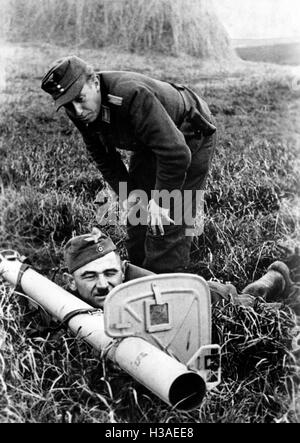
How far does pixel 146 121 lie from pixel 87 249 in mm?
734

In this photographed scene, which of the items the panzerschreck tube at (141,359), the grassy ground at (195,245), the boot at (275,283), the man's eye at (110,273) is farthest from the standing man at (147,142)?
the panzerschreck tube at (141,359)

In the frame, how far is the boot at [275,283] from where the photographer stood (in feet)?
12.2

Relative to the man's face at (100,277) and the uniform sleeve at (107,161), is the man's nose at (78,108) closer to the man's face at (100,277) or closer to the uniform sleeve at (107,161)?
the uniform sleeve at (107,161)

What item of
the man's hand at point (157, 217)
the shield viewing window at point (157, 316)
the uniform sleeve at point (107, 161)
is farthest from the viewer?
the uniform sleeve at point (107, 161)

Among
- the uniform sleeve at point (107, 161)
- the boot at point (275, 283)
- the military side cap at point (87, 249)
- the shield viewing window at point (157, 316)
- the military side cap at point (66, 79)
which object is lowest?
the boot at point (275, 283)

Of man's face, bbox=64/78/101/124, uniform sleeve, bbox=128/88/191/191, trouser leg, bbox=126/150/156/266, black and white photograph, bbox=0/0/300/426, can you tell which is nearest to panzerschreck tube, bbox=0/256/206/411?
black and white photograph, bbox=0/0/300/426

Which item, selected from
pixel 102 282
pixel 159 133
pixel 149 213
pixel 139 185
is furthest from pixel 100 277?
pixel 159 133

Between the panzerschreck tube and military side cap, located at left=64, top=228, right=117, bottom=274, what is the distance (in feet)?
0.56

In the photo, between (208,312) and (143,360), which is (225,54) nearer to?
(208,312)

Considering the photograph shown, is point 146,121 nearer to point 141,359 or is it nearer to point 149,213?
point 149,213

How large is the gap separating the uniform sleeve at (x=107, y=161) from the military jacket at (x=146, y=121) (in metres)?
0.07

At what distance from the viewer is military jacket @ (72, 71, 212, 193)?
3527mm

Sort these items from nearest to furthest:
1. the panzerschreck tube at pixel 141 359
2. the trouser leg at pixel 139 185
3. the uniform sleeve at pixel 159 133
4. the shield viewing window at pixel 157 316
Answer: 1. the panzerschreck tube at pixel 141 359
2. the shield viewing window at pixel 157 316
3. the uniform sleeve at pixel 159 133
4. the trouser leg at pixel 139 185

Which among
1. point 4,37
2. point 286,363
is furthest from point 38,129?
point 286,363
